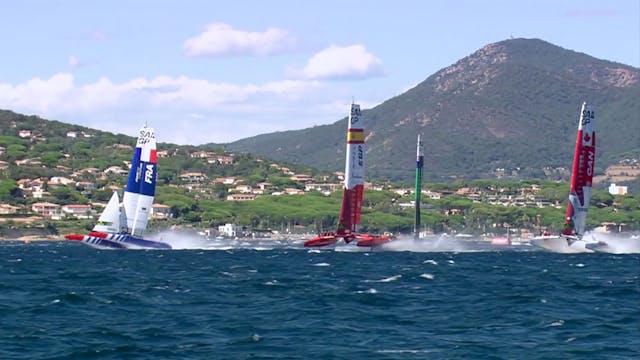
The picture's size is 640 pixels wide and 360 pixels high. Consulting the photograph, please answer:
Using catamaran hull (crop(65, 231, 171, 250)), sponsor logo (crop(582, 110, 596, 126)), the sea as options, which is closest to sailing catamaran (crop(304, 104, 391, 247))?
catamaran hull (crop(65, 231, 171, 250))

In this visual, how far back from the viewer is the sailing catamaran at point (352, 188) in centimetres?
14662

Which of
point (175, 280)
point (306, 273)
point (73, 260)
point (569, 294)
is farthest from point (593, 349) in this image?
point (73, 260)

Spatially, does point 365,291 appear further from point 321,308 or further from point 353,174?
point 353,174

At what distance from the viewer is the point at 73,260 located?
121 m

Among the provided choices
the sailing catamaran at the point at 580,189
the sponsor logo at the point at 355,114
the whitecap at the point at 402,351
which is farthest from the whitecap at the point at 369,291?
the sponsor logo at the point at 355,114

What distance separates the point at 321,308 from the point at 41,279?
1077 inches

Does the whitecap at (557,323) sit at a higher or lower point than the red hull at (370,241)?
lower

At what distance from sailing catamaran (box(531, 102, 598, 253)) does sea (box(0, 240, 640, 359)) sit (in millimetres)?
→ 44569

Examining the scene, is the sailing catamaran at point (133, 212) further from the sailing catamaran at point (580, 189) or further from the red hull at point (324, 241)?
the sailing catamaran at point (580, 189)

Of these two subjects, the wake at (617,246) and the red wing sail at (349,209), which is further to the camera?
the wake at (617,246)

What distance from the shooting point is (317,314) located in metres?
59.3

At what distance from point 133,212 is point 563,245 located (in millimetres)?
42411

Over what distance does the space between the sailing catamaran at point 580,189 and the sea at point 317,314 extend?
4457 cm

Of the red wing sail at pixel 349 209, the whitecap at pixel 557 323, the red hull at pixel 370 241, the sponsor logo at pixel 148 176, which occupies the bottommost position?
the whitecap at pixel 557 323
